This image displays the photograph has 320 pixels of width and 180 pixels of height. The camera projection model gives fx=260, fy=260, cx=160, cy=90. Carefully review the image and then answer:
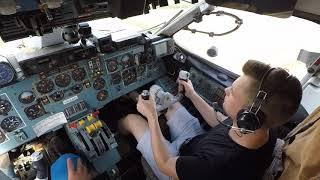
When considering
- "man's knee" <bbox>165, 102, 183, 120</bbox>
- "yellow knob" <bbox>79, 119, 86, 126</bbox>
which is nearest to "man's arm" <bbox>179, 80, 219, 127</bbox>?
"man's knee" <bbox>165, 102, 183, 120</bbox>

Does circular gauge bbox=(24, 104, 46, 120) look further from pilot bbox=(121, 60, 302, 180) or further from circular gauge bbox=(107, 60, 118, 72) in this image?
pilot bbox=(121, 60, 302, 180)

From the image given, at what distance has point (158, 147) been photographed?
1.49 metres

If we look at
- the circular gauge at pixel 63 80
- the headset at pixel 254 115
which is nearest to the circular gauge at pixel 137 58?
the circular gauge at pixel 63 80

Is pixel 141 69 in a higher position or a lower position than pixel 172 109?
higher

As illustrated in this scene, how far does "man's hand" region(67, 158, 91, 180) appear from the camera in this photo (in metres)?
1.65

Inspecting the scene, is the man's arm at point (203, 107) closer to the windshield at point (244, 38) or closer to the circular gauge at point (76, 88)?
the windshield at point (244, 38)

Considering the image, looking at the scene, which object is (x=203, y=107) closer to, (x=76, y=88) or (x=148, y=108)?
(x=148, y=108)

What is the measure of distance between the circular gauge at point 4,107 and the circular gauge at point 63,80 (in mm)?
311

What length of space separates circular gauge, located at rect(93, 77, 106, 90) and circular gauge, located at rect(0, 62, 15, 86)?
0.57 m

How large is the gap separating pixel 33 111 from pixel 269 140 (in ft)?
4.75

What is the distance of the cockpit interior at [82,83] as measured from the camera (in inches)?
57.7

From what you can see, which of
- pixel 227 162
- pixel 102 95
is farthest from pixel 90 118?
pixel 227 162

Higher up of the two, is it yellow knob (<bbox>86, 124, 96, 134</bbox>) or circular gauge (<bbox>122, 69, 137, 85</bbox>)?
circular gauge (<bbox>122, 69, 137, 85</bbox>)

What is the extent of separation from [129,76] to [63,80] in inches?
22.3
